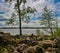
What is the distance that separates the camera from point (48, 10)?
260 inches

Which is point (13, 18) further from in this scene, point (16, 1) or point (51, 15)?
point (51, 15)

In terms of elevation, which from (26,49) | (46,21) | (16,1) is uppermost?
(16,1)

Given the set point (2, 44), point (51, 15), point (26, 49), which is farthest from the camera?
point (51, 15)

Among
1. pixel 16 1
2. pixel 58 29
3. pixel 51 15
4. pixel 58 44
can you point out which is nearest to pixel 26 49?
pixel 58 44

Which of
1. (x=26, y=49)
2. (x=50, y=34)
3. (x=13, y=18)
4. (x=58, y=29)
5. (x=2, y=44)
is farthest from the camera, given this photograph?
(x=13, y=18)

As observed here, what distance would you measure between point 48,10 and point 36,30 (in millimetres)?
780

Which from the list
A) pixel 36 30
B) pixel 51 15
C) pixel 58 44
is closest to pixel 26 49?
pixel 58 44

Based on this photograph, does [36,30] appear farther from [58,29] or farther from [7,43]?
[7,43]

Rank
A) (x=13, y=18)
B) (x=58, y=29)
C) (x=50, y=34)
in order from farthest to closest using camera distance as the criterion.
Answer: (x=13, y=18), (x=50, y=34), (x=58, y=29)

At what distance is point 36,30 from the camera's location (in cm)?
619

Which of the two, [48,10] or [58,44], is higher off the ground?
[48,10]

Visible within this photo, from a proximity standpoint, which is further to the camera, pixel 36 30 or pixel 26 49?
pixel 36 30

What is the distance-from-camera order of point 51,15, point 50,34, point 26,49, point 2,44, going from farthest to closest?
point 51,15 → point 50,34 → point 2,44 → point 26,49

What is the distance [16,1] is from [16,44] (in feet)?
7.58
